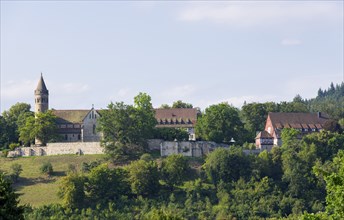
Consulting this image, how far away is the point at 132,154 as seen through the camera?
96.5 metres

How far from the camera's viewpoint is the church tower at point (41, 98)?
107625 mm

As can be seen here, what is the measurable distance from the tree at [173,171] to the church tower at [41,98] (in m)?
24.2

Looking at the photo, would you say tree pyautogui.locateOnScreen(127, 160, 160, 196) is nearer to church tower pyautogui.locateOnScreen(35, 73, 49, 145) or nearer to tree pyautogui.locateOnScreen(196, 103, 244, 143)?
tree pyautogui.locateOnScreen(196, 103, 244, 143)

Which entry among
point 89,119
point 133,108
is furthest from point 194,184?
point 89,119

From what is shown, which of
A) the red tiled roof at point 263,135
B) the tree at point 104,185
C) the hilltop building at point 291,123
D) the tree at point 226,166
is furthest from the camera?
the hilltop building at point 291,123

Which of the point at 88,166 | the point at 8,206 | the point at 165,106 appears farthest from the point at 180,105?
the point at 8,206

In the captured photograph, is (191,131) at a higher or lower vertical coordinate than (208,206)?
higher

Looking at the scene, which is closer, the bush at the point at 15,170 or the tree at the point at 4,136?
the bush at the point at 15,170

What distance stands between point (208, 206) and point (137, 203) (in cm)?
693

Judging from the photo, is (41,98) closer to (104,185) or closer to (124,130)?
(124,130)

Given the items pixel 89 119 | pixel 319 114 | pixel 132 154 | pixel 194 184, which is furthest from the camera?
pixel 319 114

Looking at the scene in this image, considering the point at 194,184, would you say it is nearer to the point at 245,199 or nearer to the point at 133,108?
the point at 245,199

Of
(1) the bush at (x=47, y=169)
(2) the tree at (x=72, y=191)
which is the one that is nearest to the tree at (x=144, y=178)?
(2) the tree at (x=72, y=191)

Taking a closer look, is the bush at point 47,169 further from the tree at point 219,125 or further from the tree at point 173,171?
the tree at point 219,125
